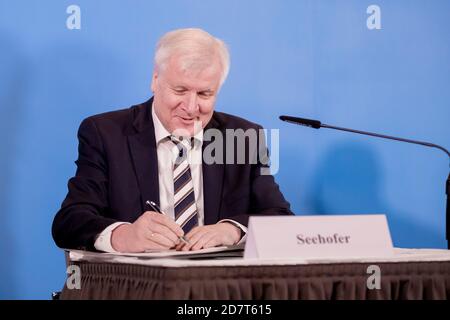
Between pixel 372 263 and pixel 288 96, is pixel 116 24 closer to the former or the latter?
pixel 288 96

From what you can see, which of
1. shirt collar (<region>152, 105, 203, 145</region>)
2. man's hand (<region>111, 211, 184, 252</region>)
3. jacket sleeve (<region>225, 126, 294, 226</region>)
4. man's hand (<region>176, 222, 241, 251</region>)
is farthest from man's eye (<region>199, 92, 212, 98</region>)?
man's hand (<region>111, 211, 184, 252</region>)

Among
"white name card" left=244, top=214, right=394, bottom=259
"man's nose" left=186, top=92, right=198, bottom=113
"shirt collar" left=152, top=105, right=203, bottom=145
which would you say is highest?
"man's nose" left=186, top=92, right=198, bottom=113

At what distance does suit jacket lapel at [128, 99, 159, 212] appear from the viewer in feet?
6.55

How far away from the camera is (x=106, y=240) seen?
5.53 feet

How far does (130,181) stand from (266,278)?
837 millimetres

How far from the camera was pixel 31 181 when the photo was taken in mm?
2391

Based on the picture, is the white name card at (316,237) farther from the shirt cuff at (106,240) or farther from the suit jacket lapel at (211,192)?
the suit jacket lapel at (211,192)

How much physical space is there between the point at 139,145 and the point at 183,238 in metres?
0.53

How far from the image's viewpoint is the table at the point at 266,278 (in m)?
1.19

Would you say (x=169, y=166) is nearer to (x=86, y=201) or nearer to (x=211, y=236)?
(x=86, y=201)

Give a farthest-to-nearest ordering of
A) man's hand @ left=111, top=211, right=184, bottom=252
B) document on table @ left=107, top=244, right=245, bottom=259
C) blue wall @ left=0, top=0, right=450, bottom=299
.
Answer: blue wall @ left=0, top=0, right=450, bottom=299, man's hand @ left=111, top=211, right=184, bottom=252, document on table @ left=107, top=244, right=245, bottom=259

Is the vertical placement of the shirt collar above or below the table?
above

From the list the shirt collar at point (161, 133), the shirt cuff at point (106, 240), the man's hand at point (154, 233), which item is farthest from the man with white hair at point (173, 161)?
the man's hand at point (154, 233)

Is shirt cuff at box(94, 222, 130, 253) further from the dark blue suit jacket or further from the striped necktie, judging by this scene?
the striped necktie
